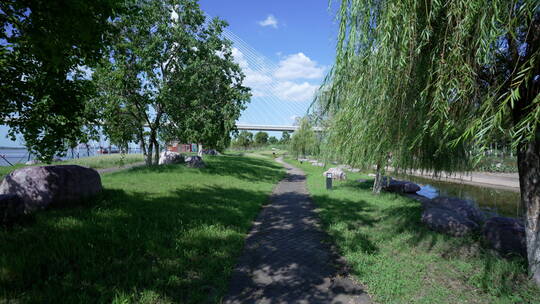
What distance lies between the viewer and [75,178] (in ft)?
20.2

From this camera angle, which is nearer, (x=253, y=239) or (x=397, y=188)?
(x=253, y=239)

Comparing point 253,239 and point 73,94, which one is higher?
point 73,94

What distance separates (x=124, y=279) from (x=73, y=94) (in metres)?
4.30

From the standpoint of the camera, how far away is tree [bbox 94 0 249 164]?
12938mm

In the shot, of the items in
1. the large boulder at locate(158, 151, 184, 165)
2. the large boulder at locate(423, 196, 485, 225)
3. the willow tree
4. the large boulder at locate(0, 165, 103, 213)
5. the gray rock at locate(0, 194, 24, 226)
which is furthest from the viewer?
the large boulder at locate(158, 151, 184, 165)

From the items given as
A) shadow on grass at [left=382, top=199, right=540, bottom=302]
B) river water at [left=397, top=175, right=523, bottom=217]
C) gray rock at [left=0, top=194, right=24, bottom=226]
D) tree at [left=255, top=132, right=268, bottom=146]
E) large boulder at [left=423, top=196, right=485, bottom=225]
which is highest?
tree at [left=255, top=132, right=268, bottom=146]

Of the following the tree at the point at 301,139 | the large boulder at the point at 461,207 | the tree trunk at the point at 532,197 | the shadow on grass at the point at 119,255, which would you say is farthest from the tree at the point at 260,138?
the tree trunk at the point at 532,197

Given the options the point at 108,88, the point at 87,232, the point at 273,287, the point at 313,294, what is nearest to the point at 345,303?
the point at 313,294

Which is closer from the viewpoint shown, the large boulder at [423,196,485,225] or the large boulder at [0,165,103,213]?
the large boulder at [0,165,103,213]

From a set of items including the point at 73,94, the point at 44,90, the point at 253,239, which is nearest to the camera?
the point at 44,90

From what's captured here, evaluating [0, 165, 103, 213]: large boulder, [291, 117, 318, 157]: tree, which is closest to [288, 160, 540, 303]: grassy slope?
[0, 165, 103, 213]: large boulder

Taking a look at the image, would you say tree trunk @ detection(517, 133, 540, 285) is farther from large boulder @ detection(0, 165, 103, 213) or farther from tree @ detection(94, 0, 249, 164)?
tree @ detection(94, 0, 249, 164)

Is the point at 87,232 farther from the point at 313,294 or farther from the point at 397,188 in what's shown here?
the point at 397,188

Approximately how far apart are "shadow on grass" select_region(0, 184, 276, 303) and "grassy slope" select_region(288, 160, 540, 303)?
8.02 feet
